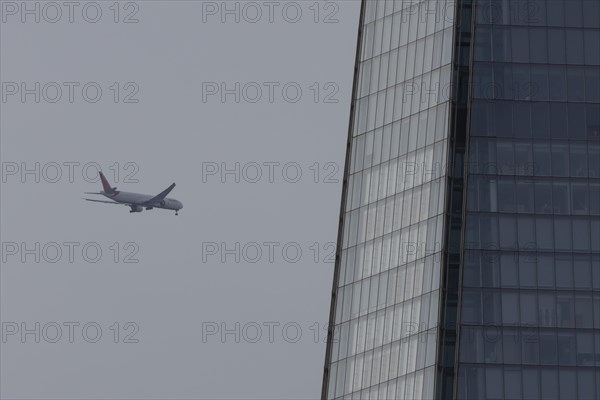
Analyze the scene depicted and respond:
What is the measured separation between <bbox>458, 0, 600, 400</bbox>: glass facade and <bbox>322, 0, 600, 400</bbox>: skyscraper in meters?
0.10

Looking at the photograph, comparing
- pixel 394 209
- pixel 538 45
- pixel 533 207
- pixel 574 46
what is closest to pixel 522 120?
pixel 538 45

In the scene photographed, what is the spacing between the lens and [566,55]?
397 feet

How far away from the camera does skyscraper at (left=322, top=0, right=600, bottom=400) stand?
114 meters

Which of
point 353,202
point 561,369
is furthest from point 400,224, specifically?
point 561,369

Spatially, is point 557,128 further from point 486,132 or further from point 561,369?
point 561,369

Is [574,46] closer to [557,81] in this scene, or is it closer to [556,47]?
[556,47]

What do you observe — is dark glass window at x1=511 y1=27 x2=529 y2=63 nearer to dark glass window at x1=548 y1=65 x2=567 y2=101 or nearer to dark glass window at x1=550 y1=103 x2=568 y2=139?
dark glass window at x1=548 y1=65 x2=567 y2=101

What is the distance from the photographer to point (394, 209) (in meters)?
123

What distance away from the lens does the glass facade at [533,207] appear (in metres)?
114

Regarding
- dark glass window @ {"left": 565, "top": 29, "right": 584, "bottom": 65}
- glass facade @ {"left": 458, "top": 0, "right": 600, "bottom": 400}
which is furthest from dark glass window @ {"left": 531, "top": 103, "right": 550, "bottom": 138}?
dark glass window @ {"left": 565, "top": 29, "right": 584, "bottom": 65}

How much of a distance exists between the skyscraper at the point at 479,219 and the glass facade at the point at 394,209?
0.14 metres

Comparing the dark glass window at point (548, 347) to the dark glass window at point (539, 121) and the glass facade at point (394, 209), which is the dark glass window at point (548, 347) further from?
the dark glass window at point (539, 121)

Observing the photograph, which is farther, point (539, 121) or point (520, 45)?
point (520, 45)

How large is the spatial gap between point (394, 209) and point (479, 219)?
7.97 metres
